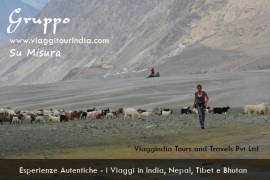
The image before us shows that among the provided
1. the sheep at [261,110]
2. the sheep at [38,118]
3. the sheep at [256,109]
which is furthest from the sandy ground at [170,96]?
the sheep at [38,118]

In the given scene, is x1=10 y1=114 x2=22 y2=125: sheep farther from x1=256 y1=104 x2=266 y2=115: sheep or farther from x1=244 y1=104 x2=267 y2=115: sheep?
x1=256 y1=104 x2=266 y2=115: sheep

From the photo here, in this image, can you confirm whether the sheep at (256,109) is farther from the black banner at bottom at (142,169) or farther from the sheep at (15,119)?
the black banner at bottom at (142,169)

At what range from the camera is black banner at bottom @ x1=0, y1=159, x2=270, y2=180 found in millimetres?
10977

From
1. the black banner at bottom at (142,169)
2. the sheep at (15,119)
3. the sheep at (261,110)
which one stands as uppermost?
the sheep at (261,110)

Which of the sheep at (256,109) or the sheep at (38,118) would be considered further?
the sheep at (38,118)

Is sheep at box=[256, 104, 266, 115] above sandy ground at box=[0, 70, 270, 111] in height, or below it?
below

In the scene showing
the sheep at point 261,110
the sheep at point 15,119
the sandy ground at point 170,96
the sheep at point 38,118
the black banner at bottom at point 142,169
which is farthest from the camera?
the sandy ground at point 170,96

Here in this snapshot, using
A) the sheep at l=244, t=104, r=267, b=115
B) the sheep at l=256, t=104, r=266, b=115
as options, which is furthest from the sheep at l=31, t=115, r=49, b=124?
the sheep at l=256, t=104, r=266, b=115

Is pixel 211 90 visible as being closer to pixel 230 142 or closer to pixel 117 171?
pixel 230 142

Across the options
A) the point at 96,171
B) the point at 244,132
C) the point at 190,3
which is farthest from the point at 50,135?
the point at 190,3

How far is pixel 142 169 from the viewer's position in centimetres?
1178

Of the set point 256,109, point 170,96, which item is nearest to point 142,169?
point 256,109

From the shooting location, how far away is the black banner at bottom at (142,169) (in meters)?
11.0

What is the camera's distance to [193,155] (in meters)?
14.0
